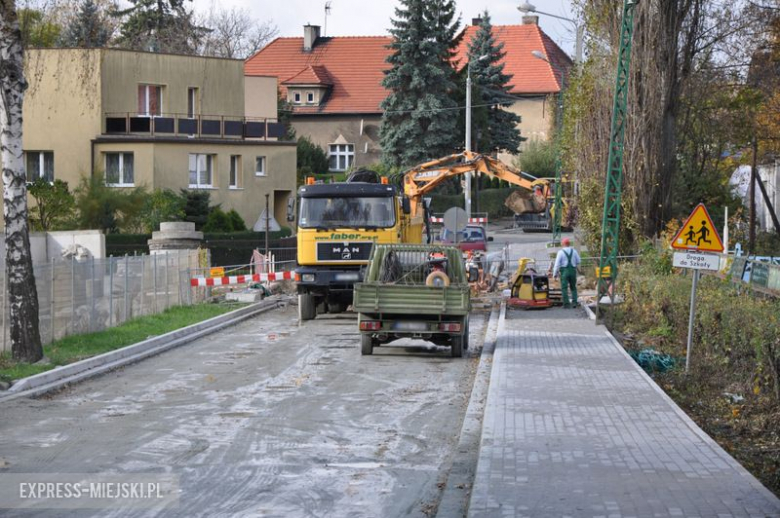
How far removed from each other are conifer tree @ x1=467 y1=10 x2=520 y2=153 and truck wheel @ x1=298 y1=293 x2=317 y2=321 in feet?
165

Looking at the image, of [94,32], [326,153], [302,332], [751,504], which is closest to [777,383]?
[751,504]

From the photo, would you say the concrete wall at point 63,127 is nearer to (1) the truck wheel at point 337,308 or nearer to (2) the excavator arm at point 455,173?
(2) the excavator arm at point 455,173

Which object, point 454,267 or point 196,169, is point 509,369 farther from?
point 196,169

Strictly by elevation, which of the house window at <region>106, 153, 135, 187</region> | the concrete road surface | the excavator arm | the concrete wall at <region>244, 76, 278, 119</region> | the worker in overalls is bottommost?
the concrete road surface

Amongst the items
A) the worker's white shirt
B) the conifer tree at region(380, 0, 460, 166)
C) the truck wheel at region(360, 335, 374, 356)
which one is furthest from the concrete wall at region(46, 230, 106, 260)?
the conifer tree at region(380, 0, 460, 166)

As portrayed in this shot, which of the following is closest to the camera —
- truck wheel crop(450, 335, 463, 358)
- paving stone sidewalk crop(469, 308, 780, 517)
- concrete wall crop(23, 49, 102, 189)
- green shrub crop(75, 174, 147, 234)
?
paving stone sidewalk crop(469, 308, 780, 517)

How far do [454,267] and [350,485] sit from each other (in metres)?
11.7

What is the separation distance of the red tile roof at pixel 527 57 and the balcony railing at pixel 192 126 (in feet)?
108

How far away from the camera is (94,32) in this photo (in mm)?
22281

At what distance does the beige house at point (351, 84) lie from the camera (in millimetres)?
81625

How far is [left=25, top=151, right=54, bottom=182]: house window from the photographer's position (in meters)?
49.9

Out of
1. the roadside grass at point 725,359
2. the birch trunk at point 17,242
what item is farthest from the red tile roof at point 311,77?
the birch trunk at point 17,242

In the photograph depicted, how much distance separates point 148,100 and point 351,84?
33661 millimetres

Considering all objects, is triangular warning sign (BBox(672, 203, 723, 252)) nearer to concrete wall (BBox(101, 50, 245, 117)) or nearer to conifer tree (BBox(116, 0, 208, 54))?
concrete wall (BBox(101, 50, 245, 117))
